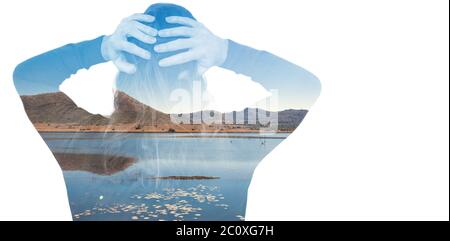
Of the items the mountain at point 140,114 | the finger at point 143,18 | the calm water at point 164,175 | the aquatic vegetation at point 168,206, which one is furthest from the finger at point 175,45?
the aquatic vegetation at point 168,206

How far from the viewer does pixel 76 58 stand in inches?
120

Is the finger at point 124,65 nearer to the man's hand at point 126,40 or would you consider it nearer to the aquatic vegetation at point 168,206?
the man's hand at point 126,40

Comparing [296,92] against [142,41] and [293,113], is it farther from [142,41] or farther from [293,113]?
[142,41]

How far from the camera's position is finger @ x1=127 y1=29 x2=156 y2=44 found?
9.86 ft

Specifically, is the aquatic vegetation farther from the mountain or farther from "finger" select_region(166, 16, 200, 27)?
"finger" select_region(166, 16, 200, 27)

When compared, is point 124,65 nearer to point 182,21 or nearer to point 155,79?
point 155,79

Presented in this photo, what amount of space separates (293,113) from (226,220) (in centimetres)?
60

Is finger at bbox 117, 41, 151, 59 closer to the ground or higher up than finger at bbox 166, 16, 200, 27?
closer to the ground

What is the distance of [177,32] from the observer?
9.90ft

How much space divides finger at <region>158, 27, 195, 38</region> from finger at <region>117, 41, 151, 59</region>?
0.36ft

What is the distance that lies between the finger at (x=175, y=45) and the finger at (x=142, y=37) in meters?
0.04

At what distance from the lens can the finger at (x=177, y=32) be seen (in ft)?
9.90

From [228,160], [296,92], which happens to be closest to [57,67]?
[228,160]

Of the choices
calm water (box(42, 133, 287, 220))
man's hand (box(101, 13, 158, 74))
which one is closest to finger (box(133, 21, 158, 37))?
man's hand (box(101, 13, 158, 74))
